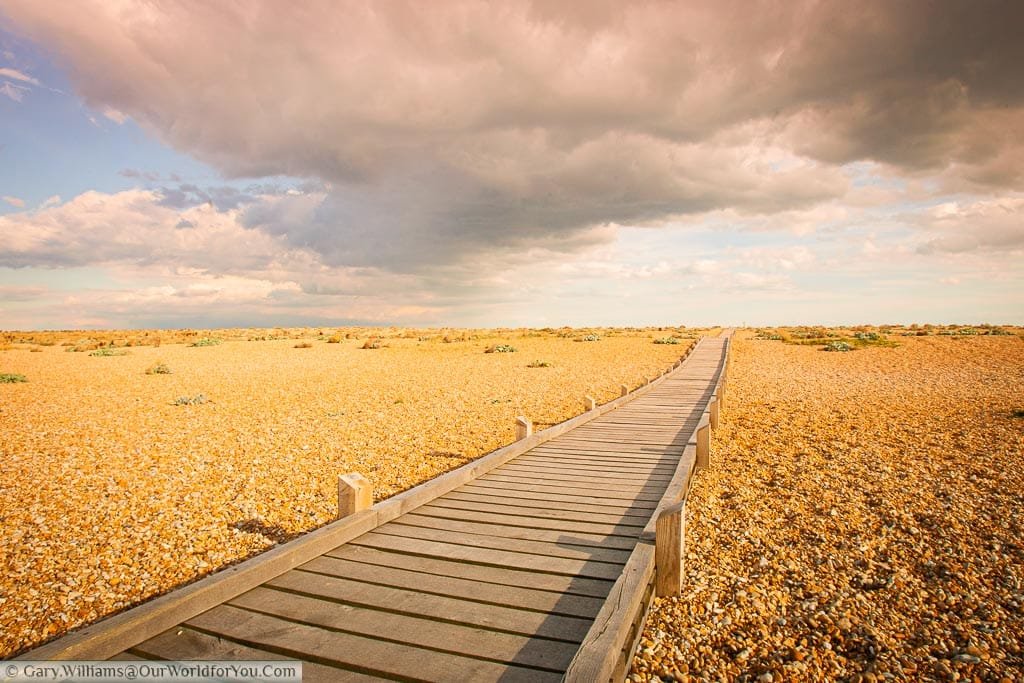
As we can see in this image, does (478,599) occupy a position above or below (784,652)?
above

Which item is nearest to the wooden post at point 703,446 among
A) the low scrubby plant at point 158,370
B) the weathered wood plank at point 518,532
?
the weathered wood plank at point 518,532

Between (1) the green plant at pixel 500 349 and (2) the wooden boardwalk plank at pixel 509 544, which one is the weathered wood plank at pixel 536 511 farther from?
(1) the green plant at pixel 500 349

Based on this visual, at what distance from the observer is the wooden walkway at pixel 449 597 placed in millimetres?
3627

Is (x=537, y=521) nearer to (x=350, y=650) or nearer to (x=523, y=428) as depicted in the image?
(x=350, y=650)

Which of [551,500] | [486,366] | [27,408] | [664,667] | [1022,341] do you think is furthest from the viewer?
[1022,341]

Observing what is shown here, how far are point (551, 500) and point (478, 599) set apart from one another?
267cm

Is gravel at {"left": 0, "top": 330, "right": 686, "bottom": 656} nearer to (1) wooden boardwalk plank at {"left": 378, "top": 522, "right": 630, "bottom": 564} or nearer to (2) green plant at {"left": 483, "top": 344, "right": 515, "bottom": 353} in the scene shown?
(1) wooden boardwalk plank at {"left": 378, "top": 522, "right": 630, "bottom": 564}

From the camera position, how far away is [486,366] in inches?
1047

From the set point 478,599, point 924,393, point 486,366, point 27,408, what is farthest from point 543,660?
point 486,366

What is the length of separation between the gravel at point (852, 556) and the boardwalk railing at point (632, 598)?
28cm

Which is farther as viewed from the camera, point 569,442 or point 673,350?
point 673,350

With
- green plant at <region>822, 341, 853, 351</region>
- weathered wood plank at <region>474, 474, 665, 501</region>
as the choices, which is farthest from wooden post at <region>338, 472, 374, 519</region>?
green plant at <region>822, 341, 853, 351</region>

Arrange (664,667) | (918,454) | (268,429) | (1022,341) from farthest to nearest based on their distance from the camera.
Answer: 1. (1022,341)
2. (268,429)
3. (918,454)
4. (664,667)

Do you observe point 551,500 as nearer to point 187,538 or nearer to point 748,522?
point 748,522
